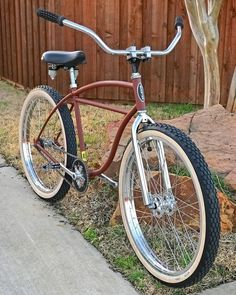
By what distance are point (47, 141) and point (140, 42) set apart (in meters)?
Answer: 3.32

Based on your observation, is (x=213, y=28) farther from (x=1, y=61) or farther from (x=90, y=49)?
(x=1, y=61)

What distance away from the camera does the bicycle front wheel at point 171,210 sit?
7.63ft

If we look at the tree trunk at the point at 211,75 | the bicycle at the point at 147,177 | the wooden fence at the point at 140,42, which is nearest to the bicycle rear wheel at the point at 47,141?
the bicycle at the point at 147,177

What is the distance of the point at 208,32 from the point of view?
4.64m

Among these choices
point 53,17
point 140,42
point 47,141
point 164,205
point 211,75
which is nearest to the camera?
point 164,205

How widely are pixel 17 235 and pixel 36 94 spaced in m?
1.04

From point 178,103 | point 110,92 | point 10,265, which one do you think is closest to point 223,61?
point 178,103

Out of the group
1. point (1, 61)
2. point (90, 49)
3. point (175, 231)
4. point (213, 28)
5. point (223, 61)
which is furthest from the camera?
point (1, 61)

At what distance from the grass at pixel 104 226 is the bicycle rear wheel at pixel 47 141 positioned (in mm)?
177

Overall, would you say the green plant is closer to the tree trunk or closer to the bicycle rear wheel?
the bicycle rear wheel

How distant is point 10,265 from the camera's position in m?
2.82

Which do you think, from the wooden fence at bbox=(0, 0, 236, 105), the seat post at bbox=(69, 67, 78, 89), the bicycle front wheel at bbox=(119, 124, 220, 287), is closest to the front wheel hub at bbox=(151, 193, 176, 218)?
the bicycle front wheel at bbox=(119, 124, 220, 287)

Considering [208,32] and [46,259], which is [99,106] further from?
[208,32]

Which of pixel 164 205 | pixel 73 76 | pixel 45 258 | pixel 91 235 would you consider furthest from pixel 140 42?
pixel 164 205
